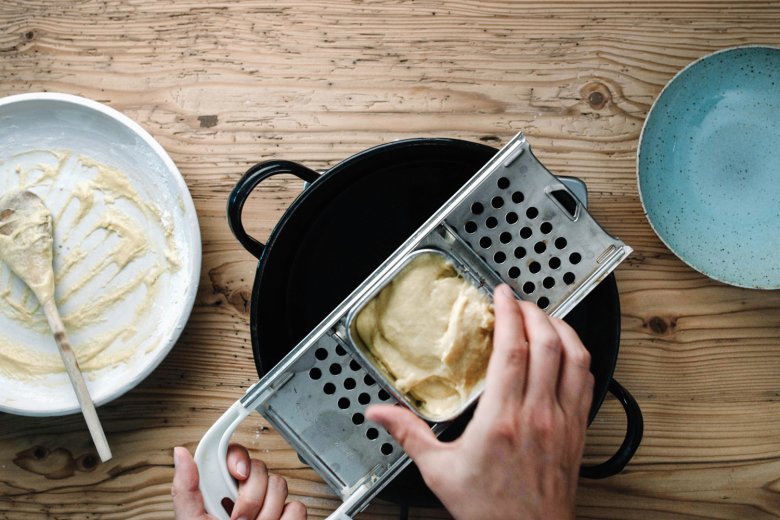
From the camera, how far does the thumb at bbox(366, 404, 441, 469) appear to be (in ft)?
1.93

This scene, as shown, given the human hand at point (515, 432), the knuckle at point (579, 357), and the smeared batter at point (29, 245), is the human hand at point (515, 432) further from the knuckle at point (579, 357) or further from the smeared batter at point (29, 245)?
the smeared batter at point (29, 245)

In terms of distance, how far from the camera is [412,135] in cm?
90

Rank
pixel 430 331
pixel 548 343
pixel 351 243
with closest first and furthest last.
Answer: pixel 548 343, pixel 430 331, pixel 351 243

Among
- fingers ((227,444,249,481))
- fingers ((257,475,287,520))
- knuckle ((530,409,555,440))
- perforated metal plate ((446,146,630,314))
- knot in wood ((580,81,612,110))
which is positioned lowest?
fingers ((257,475,287,520))

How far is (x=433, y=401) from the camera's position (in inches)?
27.0

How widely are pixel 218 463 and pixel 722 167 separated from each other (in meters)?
0.75

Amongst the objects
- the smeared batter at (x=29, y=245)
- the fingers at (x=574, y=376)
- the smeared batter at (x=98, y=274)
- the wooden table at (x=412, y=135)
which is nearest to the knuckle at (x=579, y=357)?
the fingers at (x=574, y=376)

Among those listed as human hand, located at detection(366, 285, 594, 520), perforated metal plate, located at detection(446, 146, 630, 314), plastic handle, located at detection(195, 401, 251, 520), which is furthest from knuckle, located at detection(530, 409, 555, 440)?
plastic handle, located at detection(195, 401, 251, 520)

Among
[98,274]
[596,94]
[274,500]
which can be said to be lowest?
[274,500]

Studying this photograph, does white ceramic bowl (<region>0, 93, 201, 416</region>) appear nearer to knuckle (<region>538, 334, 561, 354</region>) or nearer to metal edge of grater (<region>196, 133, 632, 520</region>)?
metal edge of grater (<region>196, 133, 632, 520</region>)

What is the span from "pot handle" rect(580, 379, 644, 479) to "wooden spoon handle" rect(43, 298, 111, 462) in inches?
24.5

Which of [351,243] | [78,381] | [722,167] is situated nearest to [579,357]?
[351,243]

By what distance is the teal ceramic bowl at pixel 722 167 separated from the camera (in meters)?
0.85

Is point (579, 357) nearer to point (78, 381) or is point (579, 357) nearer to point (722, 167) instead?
point (722, 167)
